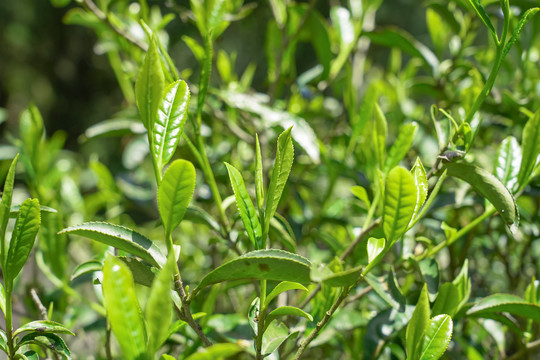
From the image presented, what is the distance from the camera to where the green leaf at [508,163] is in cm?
63

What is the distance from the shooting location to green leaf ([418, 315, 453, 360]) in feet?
Result: 1.49

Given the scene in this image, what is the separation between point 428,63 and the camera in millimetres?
958

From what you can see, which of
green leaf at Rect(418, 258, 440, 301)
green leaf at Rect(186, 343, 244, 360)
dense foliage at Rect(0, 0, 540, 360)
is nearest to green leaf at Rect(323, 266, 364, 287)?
dense foliage at Rect(0, 0, 540, 360)

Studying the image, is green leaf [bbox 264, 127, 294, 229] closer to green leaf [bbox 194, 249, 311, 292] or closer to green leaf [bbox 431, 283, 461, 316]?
green leaf [bbox 194, 249, 311, 292]

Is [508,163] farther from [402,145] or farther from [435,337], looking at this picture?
[435,337]

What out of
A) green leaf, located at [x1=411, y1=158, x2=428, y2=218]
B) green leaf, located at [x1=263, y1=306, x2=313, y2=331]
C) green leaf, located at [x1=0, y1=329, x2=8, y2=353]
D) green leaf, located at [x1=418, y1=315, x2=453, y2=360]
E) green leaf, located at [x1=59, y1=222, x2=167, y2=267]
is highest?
green leaf, located at [x1=411, y1=158, x2=428, y2=218]

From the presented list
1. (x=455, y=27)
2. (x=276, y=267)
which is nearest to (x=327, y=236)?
(x=276, y=267)

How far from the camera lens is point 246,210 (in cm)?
48

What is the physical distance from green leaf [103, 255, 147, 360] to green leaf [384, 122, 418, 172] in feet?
1.30

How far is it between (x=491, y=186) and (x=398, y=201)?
0.49 ft

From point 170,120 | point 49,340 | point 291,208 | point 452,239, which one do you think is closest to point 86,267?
point 49,340

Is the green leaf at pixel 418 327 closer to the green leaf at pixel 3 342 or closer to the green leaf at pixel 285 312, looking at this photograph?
the green leaf at pixel 285 312

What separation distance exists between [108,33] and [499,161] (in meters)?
0.92

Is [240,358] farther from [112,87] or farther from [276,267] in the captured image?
[112,87]
